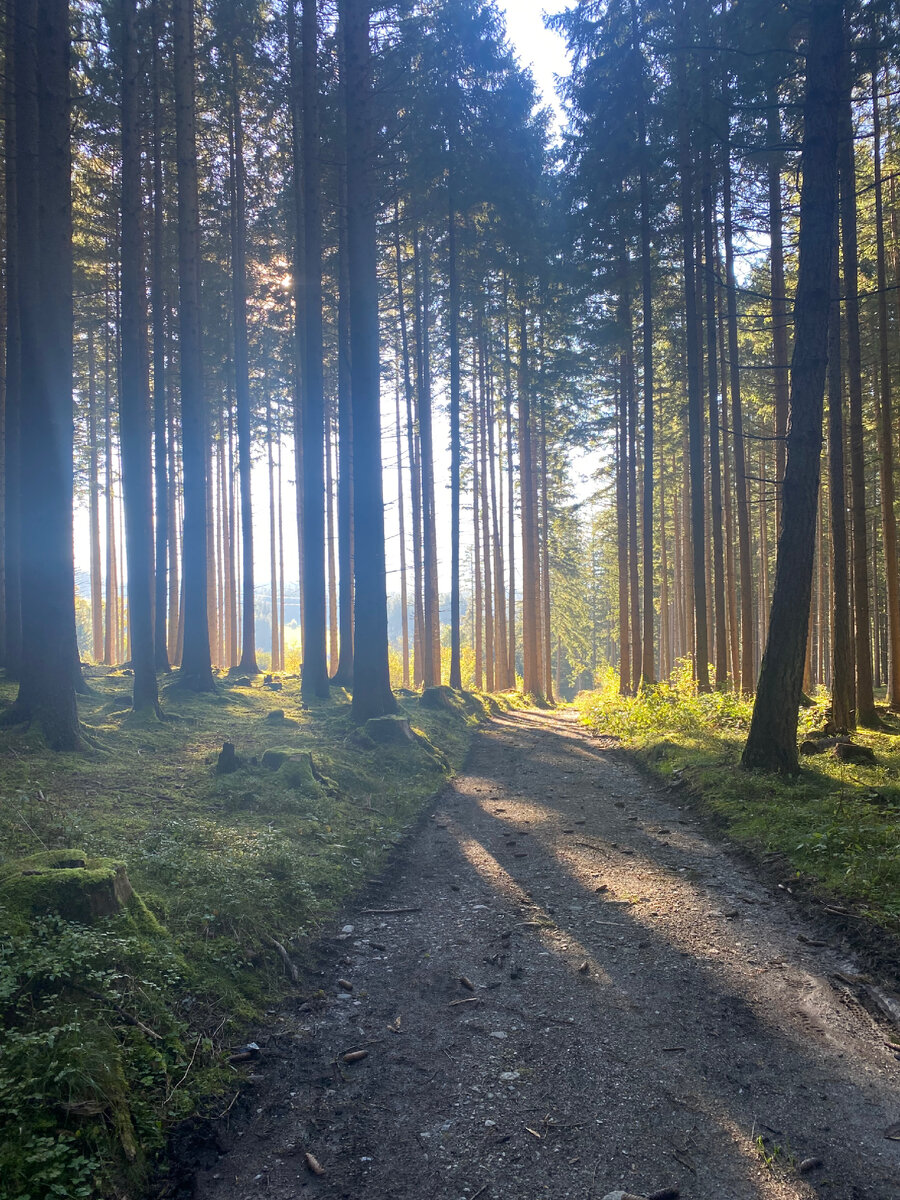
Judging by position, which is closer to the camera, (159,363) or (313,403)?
(313,403)

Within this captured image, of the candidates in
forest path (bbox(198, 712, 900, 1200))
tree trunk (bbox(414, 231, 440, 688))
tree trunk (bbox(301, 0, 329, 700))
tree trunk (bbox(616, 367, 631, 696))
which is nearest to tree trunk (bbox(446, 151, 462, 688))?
tree trunk (bbox(414, 231, 440, 688))

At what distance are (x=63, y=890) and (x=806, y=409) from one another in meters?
8.72

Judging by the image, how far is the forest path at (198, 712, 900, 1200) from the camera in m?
2.50

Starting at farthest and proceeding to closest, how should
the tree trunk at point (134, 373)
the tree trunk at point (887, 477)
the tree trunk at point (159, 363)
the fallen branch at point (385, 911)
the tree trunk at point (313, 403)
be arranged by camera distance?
the tree trunk at point (159, 363)
the tree trunk at point (313, 403)
the tree trunk at point (887, 477)
the tree trunk at point (134, 373)
the fallen branch at point (385, 911)

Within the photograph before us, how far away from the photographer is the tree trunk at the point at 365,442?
1153cm

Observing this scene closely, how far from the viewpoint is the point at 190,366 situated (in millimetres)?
13992

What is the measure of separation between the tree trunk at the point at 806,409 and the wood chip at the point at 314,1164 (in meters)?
6.95

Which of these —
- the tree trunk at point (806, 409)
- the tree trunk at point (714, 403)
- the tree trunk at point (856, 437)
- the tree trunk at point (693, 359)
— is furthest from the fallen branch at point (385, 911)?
the tree trunk at point (714, 403)

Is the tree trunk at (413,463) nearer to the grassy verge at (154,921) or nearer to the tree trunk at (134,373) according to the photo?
the tree trunk at (134,373)

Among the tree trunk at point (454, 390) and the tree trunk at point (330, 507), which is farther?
the tree trunk at point (330, 507)

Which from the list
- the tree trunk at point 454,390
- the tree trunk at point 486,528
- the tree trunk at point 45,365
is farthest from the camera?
the tree trunk at point 486,528

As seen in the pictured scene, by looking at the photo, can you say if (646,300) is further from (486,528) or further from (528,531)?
(486,528)

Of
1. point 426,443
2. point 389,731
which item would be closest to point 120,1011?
point 389,731

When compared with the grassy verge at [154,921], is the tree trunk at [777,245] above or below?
above
